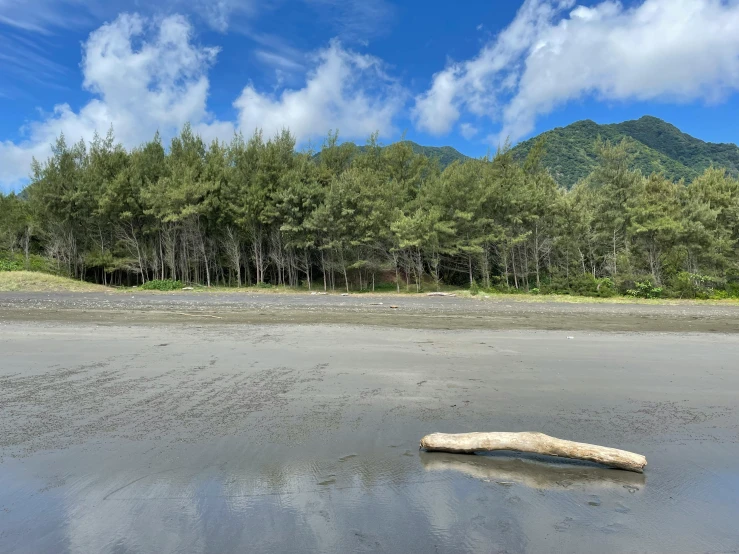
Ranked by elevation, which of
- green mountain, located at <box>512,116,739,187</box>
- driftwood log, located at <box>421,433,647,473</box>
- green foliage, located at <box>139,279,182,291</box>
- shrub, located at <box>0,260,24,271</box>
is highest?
green mountain, located at <box>512,116,739,187</box>

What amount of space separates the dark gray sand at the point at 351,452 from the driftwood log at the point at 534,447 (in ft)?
0.45

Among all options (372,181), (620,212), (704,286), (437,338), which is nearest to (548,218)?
(620,212)

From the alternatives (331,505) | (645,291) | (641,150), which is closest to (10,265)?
(331,505)

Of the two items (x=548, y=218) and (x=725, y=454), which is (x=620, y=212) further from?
(x=725, y=454)

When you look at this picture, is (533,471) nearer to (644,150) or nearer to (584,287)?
(584,287)

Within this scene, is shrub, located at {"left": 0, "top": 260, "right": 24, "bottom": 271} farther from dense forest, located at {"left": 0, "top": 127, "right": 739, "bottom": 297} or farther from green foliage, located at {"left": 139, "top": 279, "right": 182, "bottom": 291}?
green foliage, located at {"left": 139, "top": 279, "right": 182, "bottom": 291}

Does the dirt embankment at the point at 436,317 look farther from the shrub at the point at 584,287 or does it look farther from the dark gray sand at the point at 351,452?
the shrub at the point at 584,287

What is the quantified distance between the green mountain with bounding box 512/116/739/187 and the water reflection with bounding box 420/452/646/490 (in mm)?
67580

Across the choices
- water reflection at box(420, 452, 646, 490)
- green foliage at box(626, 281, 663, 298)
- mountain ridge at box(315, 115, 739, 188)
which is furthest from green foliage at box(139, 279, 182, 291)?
mountain ridge at box(315, 115, 739, 188)

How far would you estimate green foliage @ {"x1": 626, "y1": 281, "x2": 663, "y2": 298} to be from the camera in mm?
28625

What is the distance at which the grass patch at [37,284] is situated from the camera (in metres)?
31.6

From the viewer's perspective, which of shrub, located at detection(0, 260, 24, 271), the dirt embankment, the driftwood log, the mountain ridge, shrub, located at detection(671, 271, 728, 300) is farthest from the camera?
the mountain ridge

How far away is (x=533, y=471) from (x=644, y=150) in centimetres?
9343

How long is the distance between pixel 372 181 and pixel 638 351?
2799cm
